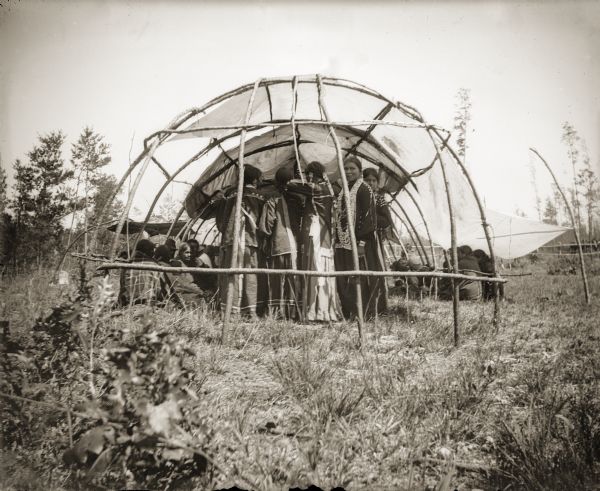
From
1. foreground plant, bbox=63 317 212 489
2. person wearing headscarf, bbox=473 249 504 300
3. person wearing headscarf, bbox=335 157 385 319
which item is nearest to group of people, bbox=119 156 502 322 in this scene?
person wearing headscarf, bbox=335 157 385 319

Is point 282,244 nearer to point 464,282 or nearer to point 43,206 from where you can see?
point 464,282

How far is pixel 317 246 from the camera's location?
5145mm

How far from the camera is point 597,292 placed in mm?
8547

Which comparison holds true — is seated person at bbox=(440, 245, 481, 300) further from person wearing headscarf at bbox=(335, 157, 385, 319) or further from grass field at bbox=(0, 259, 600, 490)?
grass field at bbox=(0, 259, 600, 490)

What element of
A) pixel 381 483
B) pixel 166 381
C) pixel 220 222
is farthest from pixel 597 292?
pixel 166 381

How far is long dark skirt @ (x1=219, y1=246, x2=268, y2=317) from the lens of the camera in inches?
202

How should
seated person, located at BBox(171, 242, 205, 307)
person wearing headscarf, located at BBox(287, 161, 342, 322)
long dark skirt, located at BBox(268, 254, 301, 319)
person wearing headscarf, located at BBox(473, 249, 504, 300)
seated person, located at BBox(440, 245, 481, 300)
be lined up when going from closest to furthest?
person wearing headscarf, located at BBox(287, 161, 342, 322) → long dark skirt, located at BBox(268, 254, 301, 319) → seated person, located at BBox(171, 242, 205, 307) → seated person, located at BBox(440, 245, 481, 300) → person wearing headscarf, located at BBox(473, 249, 504, 300)

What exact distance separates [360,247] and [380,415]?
11.2ft

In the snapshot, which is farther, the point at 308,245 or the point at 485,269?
the point at 485,269

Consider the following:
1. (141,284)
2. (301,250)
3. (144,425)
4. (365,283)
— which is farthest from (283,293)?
(144,425)

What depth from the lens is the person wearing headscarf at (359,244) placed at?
16.7 ft

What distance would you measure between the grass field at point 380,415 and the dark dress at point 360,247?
1.52 metres

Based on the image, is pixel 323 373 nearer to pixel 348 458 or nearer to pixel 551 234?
pixel 348 458

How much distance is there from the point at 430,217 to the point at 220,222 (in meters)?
4.36
